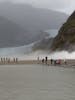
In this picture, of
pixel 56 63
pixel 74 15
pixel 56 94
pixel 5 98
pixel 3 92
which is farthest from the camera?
pixel 74 15

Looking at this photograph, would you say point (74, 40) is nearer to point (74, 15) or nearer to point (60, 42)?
point (60, 42)

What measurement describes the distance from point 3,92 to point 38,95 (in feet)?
12.7

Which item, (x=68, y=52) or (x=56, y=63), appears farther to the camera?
(x=68, y=52)

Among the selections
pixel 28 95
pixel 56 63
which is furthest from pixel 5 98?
pixel 56 63

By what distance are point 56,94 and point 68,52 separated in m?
111

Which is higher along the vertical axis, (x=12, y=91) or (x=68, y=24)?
(x=68, y=24)

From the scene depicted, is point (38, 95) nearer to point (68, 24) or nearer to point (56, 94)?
point (56, 94)

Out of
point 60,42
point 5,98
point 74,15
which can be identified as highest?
point 74,15

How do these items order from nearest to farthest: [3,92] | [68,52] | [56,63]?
[3,92]
[56,63]
[68,52]

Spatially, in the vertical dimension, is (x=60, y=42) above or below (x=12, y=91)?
above

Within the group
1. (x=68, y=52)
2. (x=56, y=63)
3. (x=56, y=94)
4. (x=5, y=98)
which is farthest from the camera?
(x=68, y=52)

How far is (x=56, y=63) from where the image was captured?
9650cm

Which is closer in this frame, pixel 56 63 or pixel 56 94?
pixel 56 94

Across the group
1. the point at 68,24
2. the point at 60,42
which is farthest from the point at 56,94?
the point at 68,24
